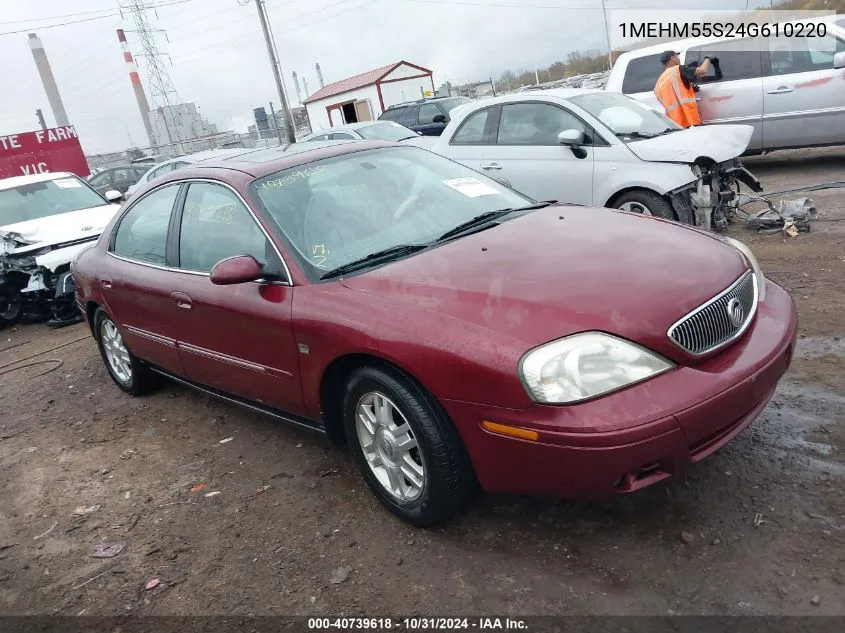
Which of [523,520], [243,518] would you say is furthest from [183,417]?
[523,520]

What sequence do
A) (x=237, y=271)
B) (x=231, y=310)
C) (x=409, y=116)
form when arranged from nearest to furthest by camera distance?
(x=237, y=271)
(x=231, y=310)
(x=409, y=116)

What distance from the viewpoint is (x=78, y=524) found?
3.54 m

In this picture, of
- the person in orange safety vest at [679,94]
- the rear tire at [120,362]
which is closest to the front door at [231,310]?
the rear tire at [120,362]

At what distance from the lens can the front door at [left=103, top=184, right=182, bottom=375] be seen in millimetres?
4090

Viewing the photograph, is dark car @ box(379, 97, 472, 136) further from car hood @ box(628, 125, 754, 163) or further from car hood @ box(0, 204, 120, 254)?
car hood @ box(628, 125, 754, 163)

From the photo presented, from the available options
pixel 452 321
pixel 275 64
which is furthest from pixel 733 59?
pixel 275 64

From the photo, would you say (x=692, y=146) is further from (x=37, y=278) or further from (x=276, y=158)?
(x=37, y=278)

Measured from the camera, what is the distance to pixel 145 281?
4195mm

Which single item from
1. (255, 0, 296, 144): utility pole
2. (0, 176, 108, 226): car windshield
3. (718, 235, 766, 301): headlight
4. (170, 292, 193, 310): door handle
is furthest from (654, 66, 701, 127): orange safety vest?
(255, 0, 296, 144): utility pole

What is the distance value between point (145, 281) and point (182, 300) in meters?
0.53

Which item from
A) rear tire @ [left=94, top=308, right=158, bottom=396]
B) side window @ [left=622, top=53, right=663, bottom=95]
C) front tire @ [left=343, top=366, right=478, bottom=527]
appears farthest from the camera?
side window @ [left=622, top=53, right=663, bottom=95]

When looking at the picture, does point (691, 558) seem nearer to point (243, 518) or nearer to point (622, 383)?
point (622, 383)

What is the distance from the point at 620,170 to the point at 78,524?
516 centimetres

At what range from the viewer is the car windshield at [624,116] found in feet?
21.4
